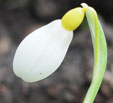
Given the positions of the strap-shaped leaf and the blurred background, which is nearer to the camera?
the strap-shaped leaf

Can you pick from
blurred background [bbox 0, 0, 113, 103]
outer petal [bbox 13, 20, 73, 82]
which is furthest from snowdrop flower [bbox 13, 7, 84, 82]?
blurred background [bbox 0, 0, 113, 103]

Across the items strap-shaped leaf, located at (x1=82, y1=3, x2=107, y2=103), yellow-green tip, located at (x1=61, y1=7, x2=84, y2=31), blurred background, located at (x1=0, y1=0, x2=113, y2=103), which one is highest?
yellow-green tip, located at (x1=61, y1=7, x2=84, y2=31)

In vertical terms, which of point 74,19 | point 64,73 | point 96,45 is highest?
point 74,19

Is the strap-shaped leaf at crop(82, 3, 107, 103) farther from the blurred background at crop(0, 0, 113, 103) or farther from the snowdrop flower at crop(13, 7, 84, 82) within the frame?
the blurred background at crop(0, 0, 113, 103)

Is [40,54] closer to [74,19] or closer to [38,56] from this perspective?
[38,56]

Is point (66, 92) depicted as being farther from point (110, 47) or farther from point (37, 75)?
point (37, 75)

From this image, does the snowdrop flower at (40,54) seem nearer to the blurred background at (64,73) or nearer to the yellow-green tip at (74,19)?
the yellow-green tip at (74,19)

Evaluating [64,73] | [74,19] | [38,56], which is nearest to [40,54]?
[38,56]

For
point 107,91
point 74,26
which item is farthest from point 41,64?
point 107,91
